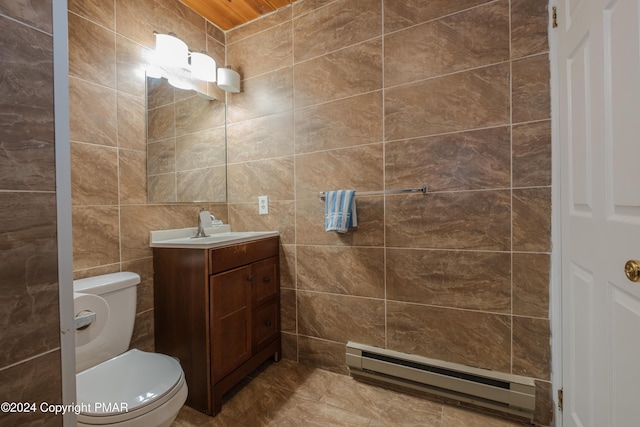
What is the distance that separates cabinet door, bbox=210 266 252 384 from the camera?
4.72 ft

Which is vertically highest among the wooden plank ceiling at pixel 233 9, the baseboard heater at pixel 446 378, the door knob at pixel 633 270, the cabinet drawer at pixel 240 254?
the wooden plank ceiling at pixel 233 9

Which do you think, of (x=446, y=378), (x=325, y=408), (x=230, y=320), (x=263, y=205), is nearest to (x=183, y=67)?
(x=263, y=205)

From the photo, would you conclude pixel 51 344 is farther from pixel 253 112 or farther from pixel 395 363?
pixel 253 112

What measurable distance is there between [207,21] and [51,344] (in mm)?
2199

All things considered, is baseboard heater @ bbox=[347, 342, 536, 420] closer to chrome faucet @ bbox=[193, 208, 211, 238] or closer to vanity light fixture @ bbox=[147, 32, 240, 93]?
chrome faucet @ bbox=[193, 208, 211, 238]

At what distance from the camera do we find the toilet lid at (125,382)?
3.22 ft

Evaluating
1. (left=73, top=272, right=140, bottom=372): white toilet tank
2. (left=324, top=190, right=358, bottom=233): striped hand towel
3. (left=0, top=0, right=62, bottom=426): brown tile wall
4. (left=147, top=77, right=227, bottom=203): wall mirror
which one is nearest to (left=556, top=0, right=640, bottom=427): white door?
(left=324, top=190, right=358, bottom=233): striped hand towel

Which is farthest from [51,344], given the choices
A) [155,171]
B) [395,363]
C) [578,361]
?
[578,361]

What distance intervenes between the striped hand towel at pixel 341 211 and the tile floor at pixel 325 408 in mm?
936

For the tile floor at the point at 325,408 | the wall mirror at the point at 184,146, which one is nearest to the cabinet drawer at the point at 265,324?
the tile floor at the point at 325,408

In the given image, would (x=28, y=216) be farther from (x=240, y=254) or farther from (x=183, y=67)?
(x=183, y=67)

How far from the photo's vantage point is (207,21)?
2020 mm

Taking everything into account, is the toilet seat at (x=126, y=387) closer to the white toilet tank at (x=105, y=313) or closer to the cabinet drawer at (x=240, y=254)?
the white toilet tank at (x=105, y=313)

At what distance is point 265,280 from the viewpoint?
1810mm
